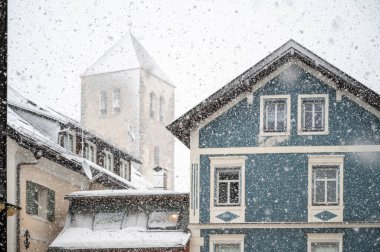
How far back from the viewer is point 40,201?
2470cm

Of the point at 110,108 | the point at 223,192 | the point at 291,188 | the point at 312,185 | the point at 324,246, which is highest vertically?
the point at 110,108

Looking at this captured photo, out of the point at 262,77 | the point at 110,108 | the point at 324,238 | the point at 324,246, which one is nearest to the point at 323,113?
the point at 262,77

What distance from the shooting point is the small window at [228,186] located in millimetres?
23422

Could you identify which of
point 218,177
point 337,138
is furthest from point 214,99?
point 337,138

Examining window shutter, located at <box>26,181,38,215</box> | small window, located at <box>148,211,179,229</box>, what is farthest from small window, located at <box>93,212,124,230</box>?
window shutter, located at <box>26,181,38,215</box>

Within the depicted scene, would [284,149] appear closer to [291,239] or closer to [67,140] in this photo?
[291,239]

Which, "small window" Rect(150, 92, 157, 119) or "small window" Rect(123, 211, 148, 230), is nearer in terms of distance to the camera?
"small window" Rect(123, 211, 148, 230)

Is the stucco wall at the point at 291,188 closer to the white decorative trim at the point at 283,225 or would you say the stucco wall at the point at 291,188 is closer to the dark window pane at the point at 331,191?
the white decorative trim at the point at 283,225

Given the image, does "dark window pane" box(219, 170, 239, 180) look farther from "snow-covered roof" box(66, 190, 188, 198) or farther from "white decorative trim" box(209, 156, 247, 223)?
"snow-covered roof" box(66, 190, 188, 198)

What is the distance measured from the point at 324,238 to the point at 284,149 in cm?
334

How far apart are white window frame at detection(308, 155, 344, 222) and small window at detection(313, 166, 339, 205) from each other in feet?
0.29

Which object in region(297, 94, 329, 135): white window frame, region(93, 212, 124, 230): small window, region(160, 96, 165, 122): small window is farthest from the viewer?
region(160, 96, 165, 122): small window

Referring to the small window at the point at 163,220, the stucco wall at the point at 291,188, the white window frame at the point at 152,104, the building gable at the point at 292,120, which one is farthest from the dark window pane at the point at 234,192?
the white window frame at the point at 152,104

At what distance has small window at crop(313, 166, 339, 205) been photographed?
75.6 ft
